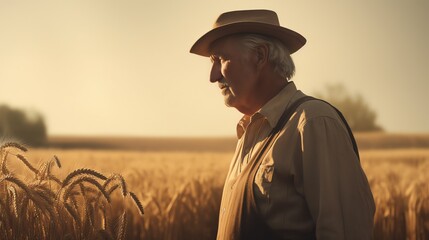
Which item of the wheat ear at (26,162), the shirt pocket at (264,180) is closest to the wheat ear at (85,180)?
the wheat ear at (26,162)

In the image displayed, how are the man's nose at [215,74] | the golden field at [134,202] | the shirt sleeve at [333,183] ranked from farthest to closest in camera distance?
the man's nose at [215,74]
the golden field at [134,202]
the shirt sleeve at [333,183]

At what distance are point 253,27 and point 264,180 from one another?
2.40ft

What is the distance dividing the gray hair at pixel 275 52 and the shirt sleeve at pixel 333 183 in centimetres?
42

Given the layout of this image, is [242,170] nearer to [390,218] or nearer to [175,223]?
[175,223]

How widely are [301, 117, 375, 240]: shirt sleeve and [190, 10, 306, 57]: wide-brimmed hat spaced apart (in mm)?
556

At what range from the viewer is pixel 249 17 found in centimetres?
290

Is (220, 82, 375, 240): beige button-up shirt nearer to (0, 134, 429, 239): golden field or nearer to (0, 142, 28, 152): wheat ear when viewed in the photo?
(0, 134, 429, 239): golden field

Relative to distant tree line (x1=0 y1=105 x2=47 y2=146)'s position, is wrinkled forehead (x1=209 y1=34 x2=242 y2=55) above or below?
below

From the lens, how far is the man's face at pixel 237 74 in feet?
9.23

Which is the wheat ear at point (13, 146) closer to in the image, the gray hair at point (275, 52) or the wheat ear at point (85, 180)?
the wheat ear at point (85, 180)

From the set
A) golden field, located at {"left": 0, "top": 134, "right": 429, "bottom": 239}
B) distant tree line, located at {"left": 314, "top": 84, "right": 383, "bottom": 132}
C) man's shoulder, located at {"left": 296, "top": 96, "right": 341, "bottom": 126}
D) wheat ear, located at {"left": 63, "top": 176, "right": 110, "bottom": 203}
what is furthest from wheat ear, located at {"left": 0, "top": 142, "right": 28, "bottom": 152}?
distant tree line, located at {"left": 314, "top": 84, "right": 383, "bottom": 132}

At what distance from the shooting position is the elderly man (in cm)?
244

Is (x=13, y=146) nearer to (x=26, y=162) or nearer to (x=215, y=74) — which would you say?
(x=26, y=162)

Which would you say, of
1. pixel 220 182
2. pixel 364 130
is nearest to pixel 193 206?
pixel 220 182
